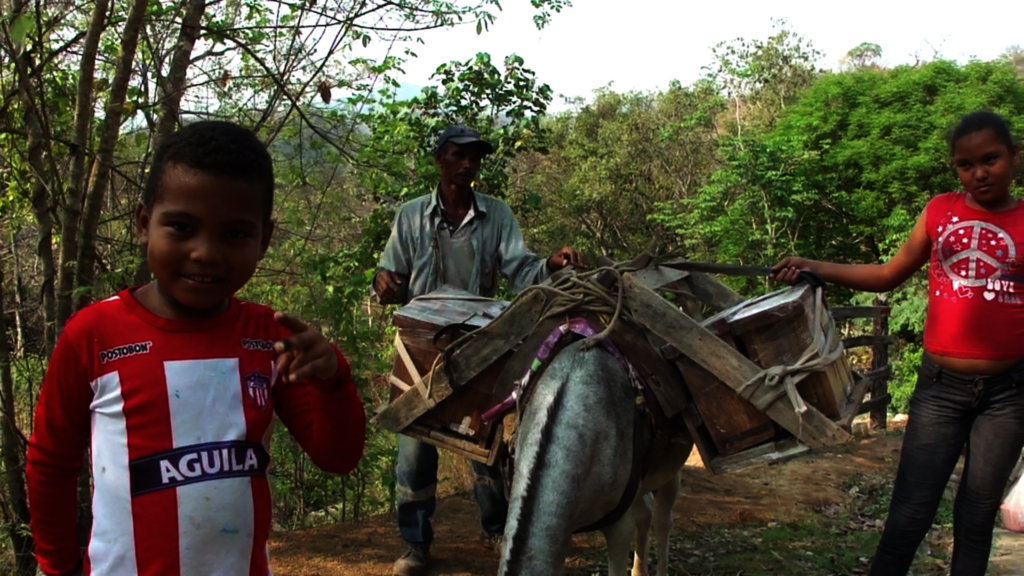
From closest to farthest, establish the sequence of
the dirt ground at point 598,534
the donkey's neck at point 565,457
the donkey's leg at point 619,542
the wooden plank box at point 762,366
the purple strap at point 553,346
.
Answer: the donkey's neck at point 565,457
the wooden plank box at point 762,366
the purple strap at point 553,346
the donkey's leg at point 619,542
the dirt ground at point 598,534

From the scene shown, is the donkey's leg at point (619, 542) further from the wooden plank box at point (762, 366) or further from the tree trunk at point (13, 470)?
the tree trunk at point (13, 470)

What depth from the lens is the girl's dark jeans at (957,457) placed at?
2879 mm

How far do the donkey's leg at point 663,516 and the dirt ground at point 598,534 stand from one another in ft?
1.78

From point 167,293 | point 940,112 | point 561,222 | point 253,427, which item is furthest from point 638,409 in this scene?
point 561,222

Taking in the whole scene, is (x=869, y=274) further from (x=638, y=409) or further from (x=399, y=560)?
(x=399, y=560)

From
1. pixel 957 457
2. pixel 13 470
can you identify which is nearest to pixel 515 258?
pixel 957 457

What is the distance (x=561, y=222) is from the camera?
69.0ft

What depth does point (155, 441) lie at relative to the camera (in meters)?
1.49

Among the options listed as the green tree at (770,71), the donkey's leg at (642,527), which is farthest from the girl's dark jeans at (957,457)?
the green tree at (770,71)

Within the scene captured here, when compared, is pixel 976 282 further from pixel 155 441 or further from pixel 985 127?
pixel 155 441

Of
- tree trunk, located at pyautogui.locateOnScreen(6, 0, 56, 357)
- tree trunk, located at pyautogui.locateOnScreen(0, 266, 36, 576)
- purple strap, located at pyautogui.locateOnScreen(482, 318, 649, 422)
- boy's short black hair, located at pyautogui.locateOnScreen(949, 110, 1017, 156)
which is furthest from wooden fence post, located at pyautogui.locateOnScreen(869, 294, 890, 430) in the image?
tree trunk, located at pyautogui.locateOnScreen(0, 266, 36, 576)

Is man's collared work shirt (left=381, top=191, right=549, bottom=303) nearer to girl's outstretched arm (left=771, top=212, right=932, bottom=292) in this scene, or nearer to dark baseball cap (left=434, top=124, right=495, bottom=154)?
dark baseball cap (left=434, top=124, right=495, bottom=154)

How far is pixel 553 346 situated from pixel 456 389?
1.43 feet

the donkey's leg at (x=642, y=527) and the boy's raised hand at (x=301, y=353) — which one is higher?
the boy's raised hand at (x=301, y=353)
